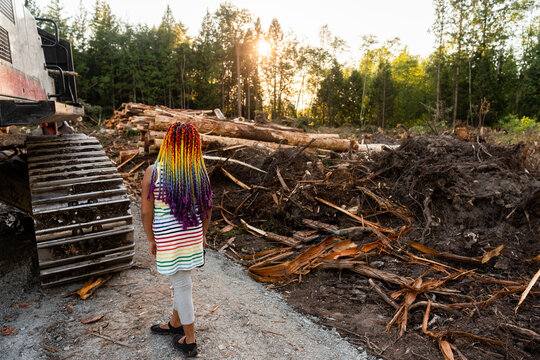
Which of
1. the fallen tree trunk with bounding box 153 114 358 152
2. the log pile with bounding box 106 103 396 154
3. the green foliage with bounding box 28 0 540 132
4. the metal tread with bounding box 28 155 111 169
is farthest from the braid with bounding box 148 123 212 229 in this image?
the green foliage with bounding box 28 0 540 132

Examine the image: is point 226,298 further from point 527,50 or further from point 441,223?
point 527,50

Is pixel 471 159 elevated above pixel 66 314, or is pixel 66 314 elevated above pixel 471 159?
pixel 471 159

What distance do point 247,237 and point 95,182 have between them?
99.8 inches

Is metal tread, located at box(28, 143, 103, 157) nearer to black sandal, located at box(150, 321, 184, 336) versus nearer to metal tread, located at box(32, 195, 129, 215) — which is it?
metal tread, located at box(32, 195, 129, 215)

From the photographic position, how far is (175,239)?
8.41ft

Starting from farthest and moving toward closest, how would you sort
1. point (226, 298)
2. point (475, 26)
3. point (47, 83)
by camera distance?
point (475, 26)
point (47, 83)
point (226, 298)

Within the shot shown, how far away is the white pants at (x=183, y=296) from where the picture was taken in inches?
105

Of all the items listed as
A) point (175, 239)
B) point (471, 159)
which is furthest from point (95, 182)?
point (471, 159)

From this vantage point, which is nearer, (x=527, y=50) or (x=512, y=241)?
(x=512, y=241)

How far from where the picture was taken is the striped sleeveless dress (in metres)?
2.54

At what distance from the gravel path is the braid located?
3.82 feet

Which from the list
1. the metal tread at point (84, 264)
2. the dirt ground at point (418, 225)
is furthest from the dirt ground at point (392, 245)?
the metal tread at point (84, 264)

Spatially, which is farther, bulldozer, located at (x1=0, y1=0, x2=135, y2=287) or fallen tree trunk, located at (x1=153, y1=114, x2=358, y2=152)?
fallen tree trunk, located at (x1=153, y1=114, x2=358, y2=152)

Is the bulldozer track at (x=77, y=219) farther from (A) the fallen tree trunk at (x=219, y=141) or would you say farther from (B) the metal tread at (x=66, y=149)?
(A) the fallen tree trunk at (x=219, y=141)
